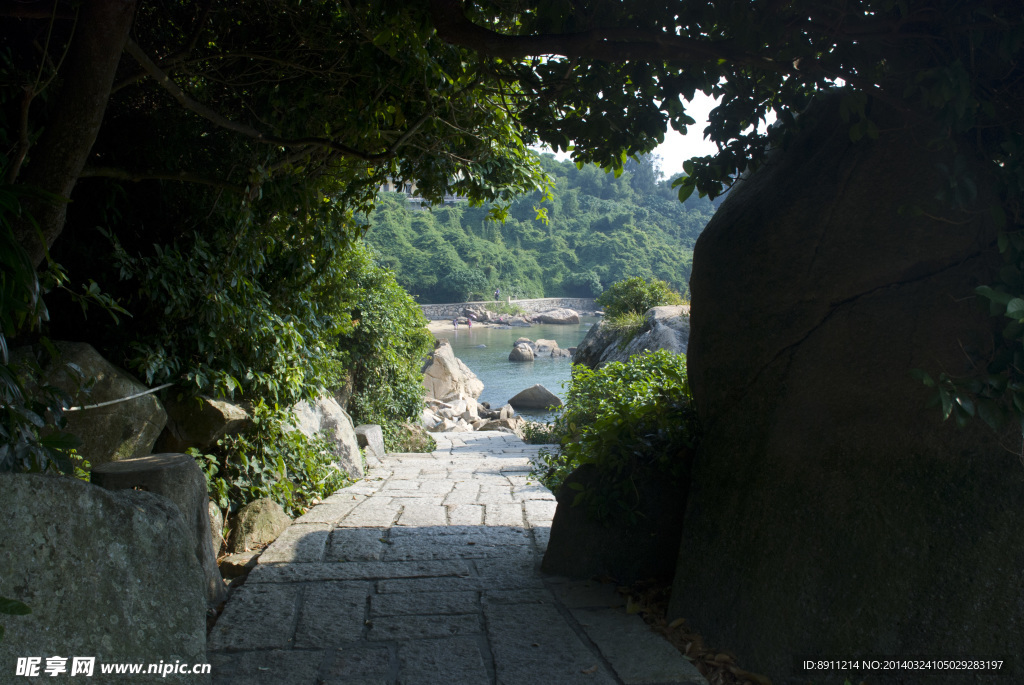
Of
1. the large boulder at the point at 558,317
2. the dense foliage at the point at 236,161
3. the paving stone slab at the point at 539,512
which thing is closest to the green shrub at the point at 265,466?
the dense foliage at the point at 236,161

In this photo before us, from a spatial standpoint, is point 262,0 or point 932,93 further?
point 262,0

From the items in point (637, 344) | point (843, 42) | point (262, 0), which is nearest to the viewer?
point (843, 42)

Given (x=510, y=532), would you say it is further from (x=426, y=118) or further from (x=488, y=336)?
(x=488, y=336)

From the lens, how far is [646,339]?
34.7 feet

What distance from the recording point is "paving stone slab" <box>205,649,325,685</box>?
221 cm

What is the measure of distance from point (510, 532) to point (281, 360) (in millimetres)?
1848

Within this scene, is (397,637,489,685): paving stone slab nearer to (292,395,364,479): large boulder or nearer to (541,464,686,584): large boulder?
(541,464,686,584): large boulder

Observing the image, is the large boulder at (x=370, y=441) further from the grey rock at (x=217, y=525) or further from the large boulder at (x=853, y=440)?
the large boulder at (x=853, y=440)

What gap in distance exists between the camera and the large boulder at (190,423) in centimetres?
386

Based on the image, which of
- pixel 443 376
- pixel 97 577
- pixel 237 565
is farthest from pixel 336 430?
pixel 443 376

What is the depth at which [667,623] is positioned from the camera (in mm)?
2639

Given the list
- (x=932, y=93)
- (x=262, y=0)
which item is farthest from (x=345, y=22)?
(x=932, y=93)

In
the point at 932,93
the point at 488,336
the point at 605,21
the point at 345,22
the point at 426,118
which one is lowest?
the point at 488,336

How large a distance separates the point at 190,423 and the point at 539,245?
158ft
